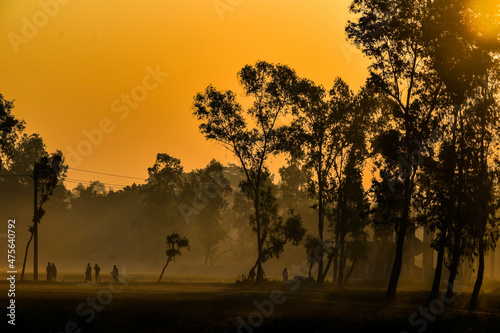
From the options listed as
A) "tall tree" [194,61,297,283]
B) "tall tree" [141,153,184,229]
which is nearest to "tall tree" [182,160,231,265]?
"tall tree" [141,153,184,229]

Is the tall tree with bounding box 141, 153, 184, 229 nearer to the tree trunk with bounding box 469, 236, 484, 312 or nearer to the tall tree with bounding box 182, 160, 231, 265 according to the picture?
the tall tree with bounding box 182, 160, 231, 265

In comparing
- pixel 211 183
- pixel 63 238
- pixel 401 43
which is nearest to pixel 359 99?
pixel 401 43

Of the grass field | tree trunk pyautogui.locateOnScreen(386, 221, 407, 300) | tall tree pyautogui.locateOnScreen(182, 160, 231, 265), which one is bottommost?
the grass field

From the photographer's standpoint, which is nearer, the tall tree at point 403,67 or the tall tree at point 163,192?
the tall tree at point 403,67

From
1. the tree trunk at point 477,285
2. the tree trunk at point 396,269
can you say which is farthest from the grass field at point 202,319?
the tree trunk at point 477,285

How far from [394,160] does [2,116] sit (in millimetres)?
39656

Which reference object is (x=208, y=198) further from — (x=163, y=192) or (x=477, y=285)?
(x=477, y=285)

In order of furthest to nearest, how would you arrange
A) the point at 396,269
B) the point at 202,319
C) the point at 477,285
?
the point at 396,269, the point at 477,285, the point at 202,319

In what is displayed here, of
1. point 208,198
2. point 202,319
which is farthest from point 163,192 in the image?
point 202,319

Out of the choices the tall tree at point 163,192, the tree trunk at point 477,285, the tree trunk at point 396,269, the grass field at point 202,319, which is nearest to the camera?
the grass field at point 202,319

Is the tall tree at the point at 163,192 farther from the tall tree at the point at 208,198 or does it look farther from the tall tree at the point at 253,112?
the tall tree at the point at 253,112

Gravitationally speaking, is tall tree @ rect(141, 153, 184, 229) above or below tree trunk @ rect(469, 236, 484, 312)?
above

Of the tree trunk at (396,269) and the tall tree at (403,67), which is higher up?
the tall tree at (403,67)

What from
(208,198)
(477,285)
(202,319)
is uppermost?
(208,198)
